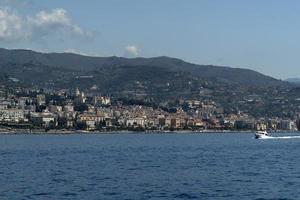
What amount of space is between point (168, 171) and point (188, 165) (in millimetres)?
7000

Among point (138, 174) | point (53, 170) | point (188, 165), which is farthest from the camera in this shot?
point (188, 165)

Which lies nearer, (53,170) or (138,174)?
(138,174)

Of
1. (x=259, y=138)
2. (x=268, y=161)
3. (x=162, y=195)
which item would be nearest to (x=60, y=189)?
(x=162, y=195)

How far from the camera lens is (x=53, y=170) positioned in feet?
189

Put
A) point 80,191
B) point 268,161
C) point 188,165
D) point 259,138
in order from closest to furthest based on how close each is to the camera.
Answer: point 80,191
point 188,165
point 268,161
point 259,138

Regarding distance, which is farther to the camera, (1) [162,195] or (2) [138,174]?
(2) [138,174]

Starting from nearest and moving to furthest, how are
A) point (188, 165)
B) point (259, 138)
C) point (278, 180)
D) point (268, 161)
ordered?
1. point (278, 180)
2. point (188, 165)
3. point (268, 161)
4. point (259, 138)

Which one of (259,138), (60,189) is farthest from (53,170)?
(259,138)

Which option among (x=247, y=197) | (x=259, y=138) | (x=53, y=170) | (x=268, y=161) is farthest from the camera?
(x=259, y=138)

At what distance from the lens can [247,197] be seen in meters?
39.6

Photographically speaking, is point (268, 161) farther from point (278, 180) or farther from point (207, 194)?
point (207, 194)

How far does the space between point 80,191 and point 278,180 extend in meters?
13.0

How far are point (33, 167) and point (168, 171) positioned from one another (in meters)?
12.3

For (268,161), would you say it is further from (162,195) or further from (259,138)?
(259,138)
